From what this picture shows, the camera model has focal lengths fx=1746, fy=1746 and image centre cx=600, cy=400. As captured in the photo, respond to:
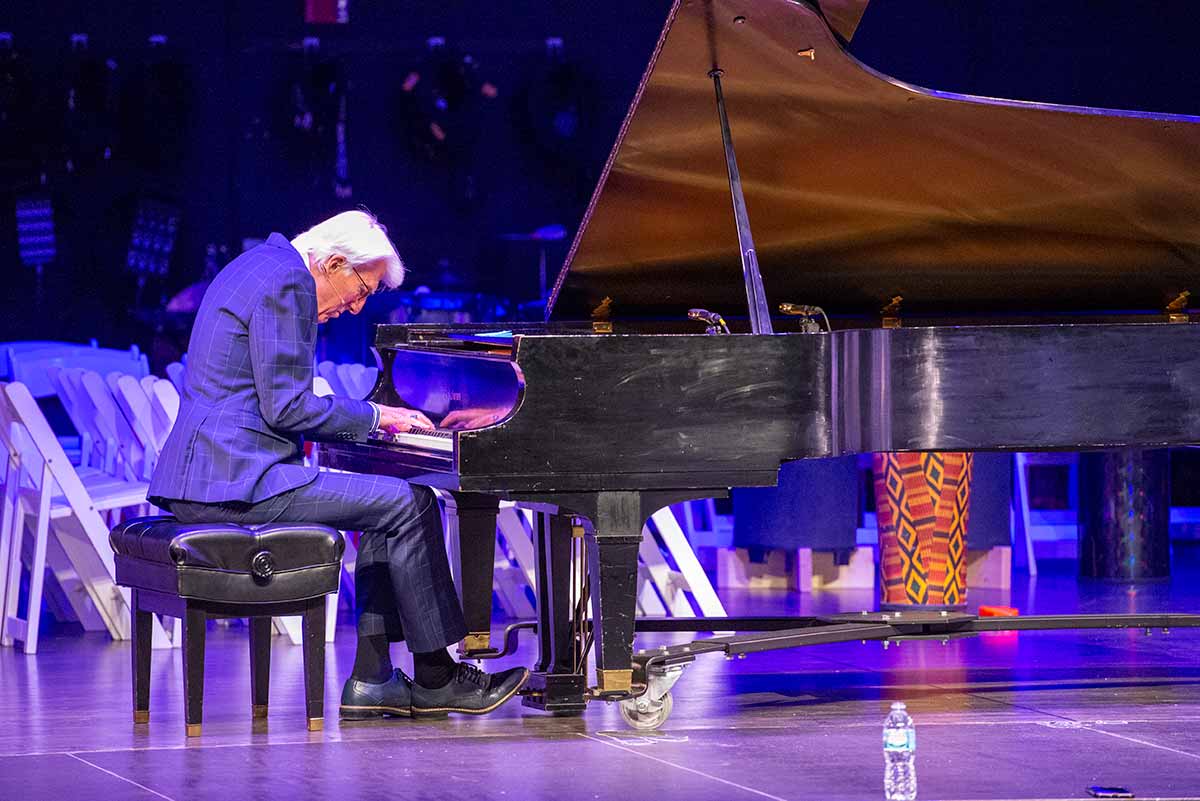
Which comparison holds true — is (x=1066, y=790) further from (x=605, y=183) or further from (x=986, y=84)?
(x=986, y=84)

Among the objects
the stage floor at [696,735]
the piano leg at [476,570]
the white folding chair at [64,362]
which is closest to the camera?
the stage floor at [696,735]

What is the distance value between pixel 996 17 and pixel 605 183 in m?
6.31

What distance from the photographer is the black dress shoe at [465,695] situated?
13.1 ft

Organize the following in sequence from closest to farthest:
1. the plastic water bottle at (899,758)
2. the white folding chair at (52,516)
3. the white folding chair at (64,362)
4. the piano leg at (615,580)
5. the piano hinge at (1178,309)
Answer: the plastic water bottle at (899,758), the piano leg at (615,580), the piano hinge at (1178,309), the white folding chair at (52,516), the white folding chair at (64,362)

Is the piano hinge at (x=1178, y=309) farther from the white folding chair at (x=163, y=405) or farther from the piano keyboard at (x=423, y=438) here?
the white folding chair at (x=163, y=405)

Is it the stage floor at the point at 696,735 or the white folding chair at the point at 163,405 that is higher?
the white folding chair at the point at 163,405

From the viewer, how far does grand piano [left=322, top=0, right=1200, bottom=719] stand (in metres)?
3.67

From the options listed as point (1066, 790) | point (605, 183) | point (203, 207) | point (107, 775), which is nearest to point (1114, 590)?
point (605, 183)

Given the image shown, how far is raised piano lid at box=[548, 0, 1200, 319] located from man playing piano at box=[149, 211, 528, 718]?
0.73 meters

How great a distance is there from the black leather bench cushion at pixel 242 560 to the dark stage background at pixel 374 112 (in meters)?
5.66

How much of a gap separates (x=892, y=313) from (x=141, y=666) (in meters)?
2.28

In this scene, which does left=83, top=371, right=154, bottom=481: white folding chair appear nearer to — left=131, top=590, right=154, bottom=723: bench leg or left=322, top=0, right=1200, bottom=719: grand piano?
left=322, top=0, right=1200, bottom=719: grand piano

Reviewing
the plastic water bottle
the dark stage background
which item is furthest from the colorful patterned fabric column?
the dark stage background

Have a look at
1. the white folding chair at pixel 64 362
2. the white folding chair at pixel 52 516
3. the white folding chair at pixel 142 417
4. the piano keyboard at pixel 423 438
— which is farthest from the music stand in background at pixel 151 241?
the piano keyboard at pixel 423 438
